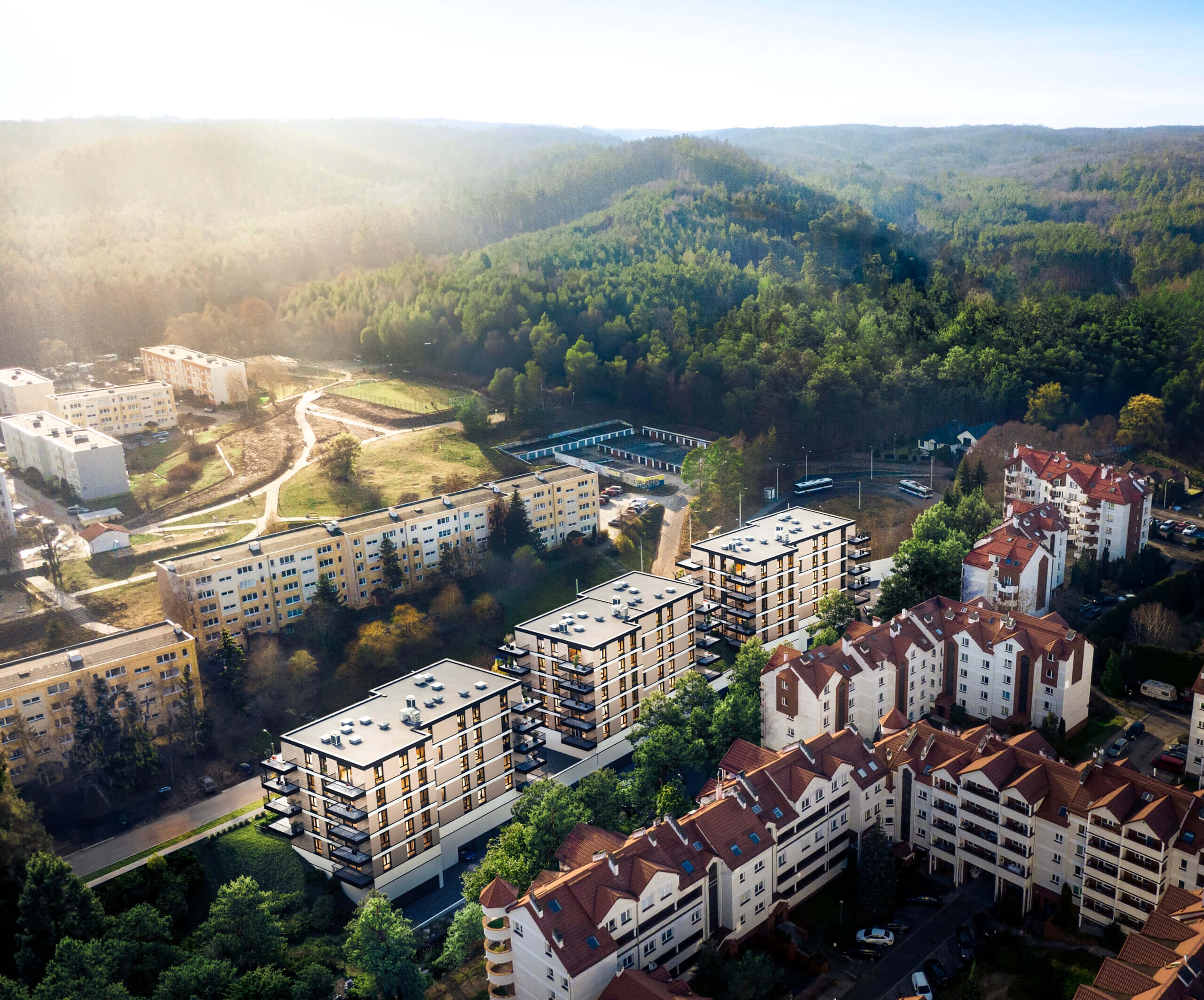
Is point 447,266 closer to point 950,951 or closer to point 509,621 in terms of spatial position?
point 509,621

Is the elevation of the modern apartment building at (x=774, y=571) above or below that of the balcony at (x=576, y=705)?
above

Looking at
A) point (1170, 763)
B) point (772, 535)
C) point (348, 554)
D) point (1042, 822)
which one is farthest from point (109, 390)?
point (1170, 763)

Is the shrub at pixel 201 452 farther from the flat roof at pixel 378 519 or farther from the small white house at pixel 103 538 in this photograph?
the flat roof at pixel 378 519


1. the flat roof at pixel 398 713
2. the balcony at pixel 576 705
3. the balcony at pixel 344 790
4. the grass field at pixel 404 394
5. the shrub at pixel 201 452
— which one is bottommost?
the balcony at pixel 576 705

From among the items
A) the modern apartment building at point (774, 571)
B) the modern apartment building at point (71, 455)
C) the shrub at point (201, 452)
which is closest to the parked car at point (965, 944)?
the modern apartment building at point (774, 571)

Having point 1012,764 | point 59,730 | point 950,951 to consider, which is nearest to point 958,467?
point 1012,764
